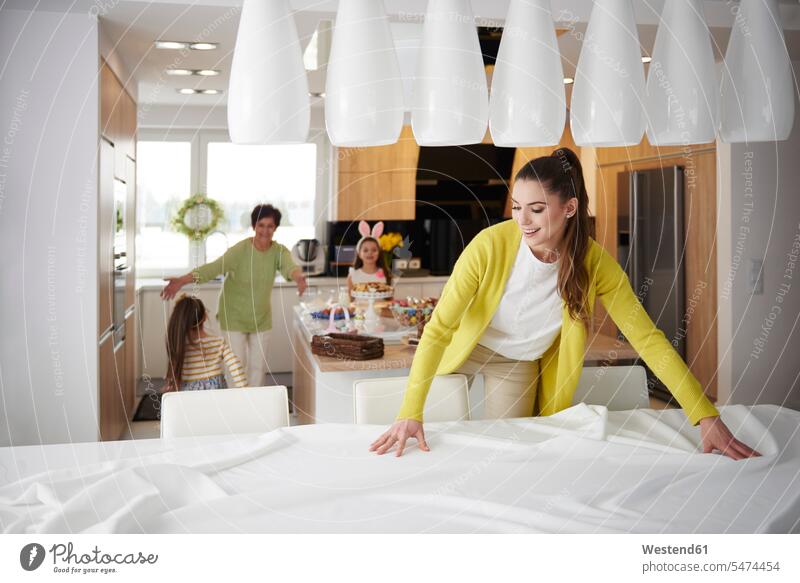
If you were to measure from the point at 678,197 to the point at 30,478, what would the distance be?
3042mm

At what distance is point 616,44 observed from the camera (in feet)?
3.28

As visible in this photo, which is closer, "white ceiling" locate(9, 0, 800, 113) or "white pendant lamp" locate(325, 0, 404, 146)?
"white pendant lamp" locate(325, 0, 404, 146)

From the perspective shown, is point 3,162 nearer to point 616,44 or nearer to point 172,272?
point 616,44

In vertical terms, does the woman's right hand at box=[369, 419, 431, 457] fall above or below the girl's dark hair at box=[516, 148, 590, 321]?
below

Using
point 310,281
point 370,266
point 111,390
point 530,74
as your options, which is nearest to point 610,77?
point 530,74

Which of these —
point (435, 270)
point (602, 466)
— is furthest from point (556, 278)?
point (435, 270)

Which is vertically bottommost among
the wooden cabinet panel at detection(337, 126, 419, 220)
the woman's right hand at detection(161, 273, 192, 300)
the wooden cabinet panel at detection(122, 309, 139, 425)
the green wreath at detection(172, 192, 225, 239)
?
the wooden cabinet panel at detection(122, 309, 139, 425)

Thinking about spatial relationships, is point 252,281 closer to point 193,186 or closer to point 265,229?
point 265,229

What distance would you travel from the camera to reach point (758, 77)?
1.09 metres

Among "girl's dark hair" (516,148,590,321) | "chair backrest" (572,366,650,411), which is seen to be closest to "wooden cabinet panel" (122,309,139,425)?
"chair backrest" (572,366,650,411)

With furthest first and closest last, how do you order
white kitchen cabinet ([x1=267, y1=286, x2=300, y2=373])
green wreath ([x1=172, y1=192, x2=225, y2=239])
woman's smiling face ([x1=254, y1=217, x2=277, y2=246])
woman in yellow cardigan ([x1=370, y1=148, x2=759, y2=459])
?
green wreath ([x1=172, y1=192, x2=225, y2=239]), white kitchen cabinet ([x1=267, y1=286, x2=300, y2=373]), woman's smiling face ([x1=254, y1=217, x2=277, y2=246]), woman in yellow cardigan ([x1=370, y1=148, x2=759, y2=459])

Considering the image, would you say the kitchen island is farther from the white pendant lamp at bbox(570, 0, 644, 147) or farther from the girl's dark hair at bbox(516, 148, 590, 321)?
the white pendant lamp at bbox(570, 0, 644, 147)

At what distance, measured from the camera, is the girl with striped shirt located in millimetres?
2371

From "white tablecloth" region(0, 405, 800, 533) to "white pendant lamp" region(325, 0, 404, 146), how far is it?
499 mm
